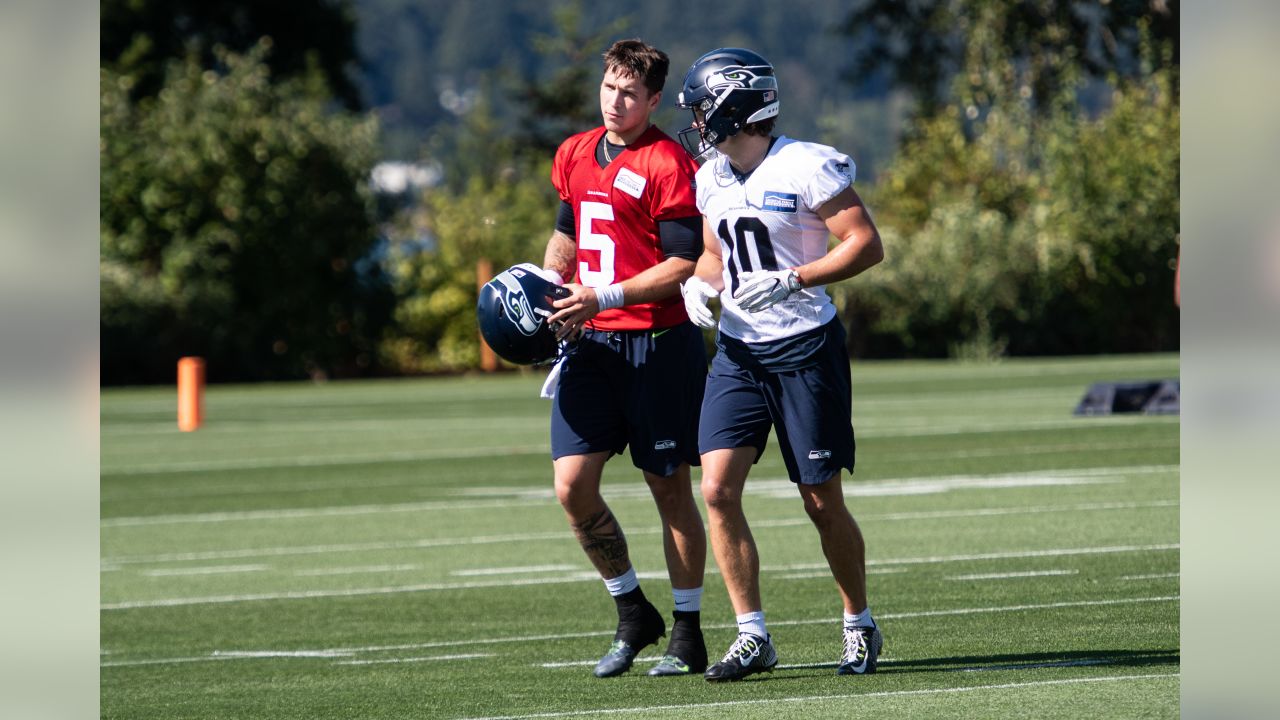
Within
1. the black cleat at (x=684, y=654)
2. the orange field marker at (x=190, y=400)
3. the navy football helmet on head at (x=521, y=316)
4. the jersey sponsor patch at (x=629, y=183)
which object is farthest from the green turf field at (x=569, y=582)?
the orange field marker at (x=190, y=400)

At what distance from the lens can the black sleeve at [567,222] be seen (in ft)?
25.1

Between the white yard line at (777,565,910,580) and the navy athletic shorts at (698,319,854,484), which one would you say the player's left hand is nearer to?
the navy athletic shorts at (698,319,854,484)

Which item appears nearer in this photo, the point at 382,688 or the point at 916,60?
the point at 382,688

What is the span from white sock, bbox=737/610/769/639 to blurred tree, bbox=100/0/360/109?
4930 cm

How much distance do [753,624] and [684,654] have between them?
1.60ft

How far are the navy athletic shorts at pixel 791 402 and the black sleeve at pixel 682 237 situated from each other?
1.27 feet

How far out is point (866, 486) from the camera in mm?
15828

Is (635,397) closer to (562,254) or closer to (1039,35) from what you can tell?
(562,254)

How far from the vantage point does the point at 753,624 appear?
7051mm

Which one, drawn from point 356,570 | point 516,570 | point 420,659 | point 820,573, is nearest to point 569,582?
point 516,570
